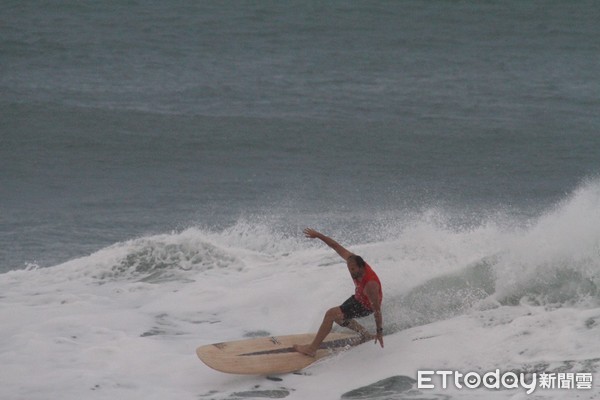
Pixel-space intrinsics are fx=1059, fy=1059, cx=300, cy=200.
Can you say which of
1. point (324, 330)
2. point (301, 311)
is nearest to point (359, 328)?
point (324, 330)

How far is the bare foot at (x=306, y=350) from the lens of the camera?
11.9 metres

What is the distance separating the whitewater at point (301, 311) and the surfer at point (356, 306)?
27 centimetres

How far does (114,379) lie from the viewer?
11.9m

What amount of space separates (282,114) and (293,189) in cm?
597

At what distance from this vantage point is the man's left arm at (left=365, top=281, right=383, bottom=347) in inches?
458

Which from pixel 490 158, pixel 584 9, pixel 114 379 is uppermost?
pixel 584 9

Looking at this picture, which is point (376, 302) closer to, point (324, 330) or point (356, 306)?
point (356, 306)

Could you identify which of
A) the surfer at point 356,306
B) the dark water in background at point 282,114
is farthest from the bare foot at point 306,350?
the dark water in background at point 282,114

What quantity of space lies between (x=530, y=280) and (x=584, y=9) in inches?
995

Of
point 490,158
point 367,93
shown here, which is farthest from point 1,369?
point 367,93

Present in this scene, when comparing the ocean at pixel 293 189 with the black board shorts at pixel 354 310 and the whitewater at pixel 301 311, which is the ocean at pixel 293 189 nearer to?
the whitewater at pixel 301 311

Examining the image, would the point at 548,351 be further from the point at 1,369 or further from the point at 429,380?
the point at 1,369

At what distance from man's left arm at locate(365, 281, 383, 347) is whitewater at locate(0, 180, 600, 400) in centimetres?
31

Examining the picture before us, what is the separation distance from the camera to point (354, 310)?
39.2 ft
